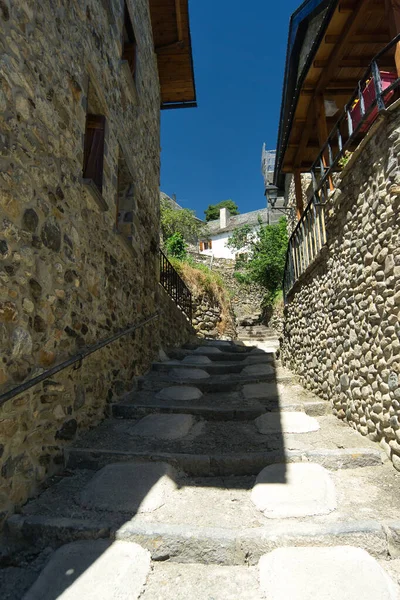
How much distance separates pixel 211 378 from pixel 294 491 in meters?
2.92

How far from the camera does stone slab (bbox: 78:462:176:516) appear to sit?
2318 millimetres

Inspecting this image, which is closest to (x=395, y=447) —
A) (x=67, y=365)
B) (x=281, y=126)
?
(x=67, y=365)

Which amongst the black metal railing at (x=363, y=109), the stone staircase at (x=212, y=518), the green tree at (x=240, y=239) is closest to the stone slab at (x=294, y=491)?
the stone staircase at (x=212, y=518)

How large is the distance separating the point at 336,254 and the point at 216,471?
2.48m

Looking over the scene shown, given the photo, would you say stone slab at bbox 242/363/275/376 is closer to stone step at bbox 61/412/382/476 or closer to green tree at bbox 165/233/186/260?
stone step at bbox 61/412/382/476

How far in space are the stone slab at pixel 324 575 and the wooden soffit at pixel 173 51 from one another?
7.98m

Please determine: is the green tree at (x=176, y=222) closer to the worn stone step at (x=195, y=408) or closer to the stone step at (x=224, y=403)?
the stone step at (x=224, y=403)

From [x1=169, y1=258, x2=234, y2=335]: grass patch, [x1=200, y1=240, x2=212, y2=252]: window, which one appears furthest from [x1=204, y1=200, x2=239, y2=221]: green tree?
[x1=169, y1=258, x2=234, y2=335]: grass patch

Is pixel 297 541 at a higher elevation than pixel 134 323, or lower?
lower

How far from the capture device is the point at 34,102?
2445 mm

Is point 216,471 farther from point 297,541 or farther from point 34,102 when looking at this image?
point 34,102

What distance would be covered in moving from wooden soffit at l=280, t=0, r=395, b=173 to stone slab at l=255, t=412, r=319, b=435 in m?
4.65

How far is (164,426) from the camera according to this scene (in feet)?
11.7

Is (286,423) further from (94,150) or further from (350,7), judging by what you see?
(350,7)
